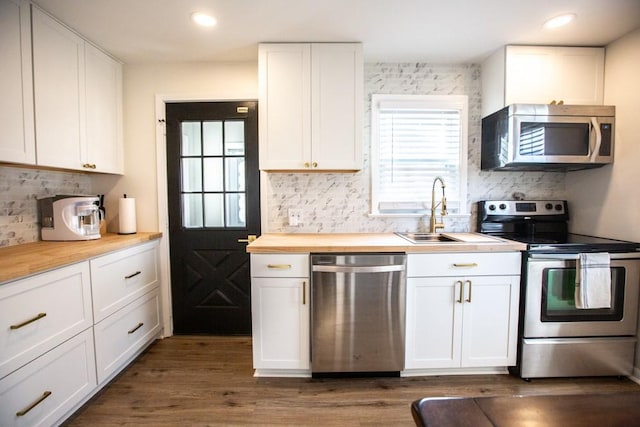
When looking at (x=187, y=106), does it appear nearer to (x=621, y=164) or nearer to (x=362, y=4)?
(x=362, y=4)

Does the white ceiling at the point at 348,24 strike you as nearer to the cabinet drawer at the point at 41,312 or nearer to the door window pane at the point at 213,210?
the door window pane at the point at 213,210

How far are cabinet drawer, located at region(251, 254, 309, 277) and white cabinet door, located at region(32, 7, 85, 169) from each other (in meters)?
1.44

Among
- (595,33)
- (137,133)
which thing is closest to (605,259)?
(595,33)

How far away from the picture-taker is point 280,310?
1.90 m

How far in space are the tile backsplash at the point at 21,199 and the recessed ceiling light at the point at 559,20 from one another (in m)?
3.69

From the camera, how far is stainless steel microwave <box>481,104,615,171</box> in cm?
205

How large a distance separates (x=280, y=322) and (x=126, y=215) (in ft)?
5.08

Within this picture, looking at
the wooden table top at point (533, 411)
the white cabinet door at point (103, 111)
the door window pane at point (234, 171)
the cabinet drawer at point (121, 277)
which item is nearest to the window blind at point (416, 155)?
the door window pane at point (234, 171)

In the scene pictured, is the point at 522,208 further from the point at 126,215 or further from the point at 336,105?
the point at 126,215

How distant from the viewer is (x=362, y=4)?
1.70 m

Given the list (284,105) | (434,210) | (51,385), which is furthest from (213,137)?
(434,210)

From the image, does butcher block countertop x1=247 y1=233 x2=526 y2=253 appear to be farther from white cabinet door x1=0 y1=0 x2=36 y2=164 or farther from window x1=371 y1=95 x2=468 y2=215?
white cabinet door x1=0 y1=0 x2=36 y2=164

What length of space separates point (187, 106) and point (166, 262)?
1.37m

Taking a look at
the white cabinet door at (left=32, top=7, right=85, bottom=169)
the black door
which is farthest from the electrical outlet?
the white cabinet door at (left=32, top=7, right=85, bottom=169)
